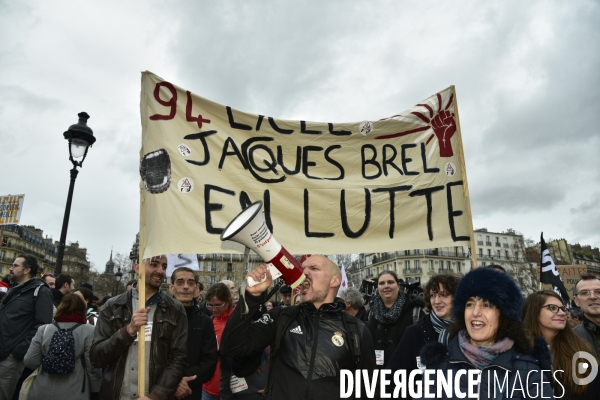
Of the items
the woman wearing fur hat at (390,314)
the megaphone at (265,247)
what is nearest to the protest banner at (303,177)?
the woman wearing fur hat at (390,314)

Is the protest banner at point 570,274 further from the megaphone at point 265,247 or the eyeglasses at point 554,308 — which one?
the megaphone at point 265,247

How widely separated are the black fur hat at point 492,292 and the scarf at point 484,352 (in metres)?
0.18

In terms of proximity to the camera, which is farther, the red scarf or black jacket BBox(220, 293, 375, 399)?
the red scarf

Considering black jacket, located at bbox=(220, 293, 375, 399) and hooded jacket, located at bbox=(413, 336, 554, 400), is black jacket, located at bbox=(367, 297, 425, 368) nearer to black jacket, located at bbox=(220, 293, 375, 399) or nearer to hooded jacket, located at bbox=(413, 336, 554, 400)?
black jacket, located at bbox=(220, 293, 375, 399)

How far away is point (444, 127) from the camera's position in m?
5.22

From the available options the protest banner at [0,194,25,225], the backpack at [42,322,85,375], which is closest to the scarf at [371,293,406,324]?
the backpack at [42,322,85,375]

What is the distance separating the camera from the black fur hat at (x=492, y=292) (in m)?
2.58

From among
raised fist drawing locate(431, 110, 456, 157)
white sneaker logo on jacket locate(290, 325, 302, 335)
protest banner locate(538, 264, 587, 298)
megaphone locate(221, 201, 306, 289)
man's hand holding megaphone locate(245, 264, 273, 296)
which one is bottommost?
white sneaker logo on jacket locate(290, 325, 302, 335)

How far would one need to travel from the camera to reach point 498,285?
8.62 ft

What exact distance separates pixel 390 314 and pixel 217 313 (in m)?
2.07

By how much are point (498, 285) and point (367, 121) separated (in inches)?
116

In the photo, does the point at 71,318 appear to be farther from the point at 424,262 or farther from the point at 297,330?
the point at 424,262

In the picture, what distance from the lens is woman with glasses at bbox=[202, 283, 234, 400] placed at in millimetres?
5105

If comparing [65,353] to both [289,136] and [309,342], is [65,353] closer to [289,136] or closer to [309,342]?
[309,342]
